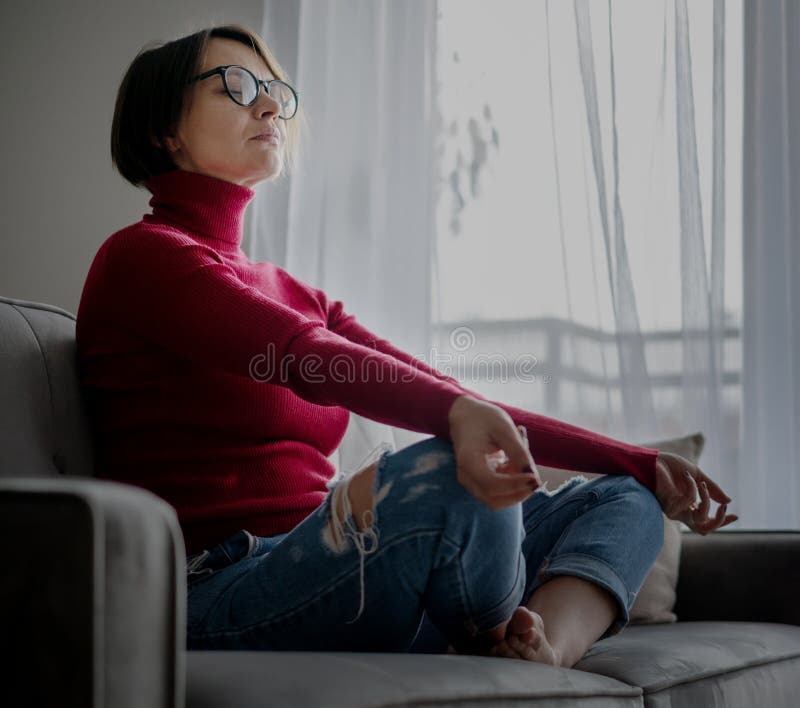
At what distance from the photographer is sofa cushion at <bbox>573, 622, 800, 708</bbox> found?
3.42ft

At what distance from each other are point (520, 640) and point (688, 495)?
0.38 meters

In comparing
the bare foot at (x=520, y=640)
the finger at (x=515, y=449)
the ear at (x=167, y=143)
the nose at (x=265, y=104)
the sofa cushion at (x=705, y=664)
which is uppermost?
the nose at (x=265, y=104)

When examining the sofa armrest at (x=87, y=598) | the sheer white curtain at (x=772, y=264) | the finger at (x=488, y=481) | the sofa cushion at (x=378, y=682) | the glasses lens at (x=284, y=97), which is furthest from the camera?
the sheer white curtain at (x=772, y=264)

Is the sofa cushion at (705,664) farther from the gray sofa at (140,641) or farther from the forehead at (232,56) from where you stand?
the forehead at (232,56)

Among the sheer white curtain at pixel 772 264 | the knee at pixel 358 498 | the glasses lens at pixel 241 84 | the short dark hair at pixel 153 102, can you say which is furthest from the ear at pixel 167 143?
the sheer white curtain at pixel 772 264

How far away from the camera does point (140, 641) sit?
0.57 meters

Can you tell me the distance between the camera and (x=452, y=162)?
2391 millimetres

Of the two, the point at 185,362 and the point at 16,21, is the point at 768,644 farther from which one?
the point at 16,21

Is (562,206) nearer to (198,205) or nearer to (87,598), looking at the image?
(198,205)

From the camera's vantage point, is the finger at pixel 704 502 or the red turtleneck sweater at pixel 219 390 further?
the finger at pixel 704 502

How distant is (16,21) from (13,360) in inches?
51.0

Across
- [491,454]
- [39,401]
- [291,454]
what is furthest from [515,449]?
[39,401]

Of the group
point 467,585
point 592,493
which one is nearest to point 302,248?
point 592,493

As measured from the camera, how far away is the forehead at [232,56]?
139 cm
